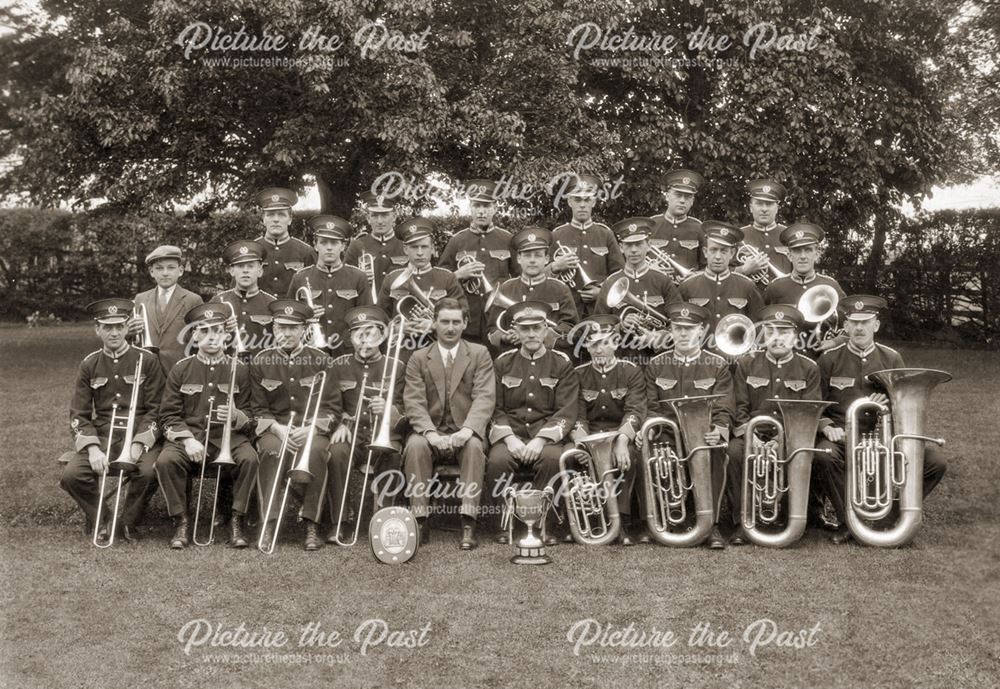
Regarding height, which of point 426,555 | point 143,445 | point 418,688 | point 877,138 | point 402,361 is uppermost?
point 877,138

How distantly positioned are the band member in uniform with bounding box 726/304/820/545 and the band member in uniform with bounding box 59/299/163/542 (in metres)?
4.17

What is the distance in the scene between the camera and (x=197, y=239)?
18531 mm

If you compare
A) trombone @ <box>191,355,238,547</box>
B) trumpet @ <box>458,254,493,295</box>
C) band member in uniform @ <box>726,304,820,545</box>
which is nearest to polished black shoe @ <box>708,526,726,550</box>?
band member in uniform @ <box>726,304,820,545</box>

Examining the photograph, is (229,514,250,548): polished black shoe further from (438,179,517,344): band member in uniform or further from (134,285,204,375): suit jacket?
(438,179,517,344): band member in uniform

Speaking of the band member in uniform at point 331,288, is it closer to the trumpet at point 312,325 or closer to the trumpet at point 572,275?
the trumpet at point 312,325

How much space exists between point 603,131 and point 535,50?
1.45m

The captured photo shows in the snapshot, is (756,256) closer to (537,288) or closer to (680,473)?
(537,288)

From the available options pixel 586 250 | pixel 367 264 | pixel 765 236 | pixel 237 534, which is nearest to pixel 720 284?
pixel 765 236

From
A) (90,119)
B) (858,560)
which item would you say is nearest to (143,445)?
(858,560)

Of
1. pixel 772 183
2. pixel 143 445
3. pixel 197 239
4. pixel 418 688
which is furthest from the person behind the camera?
pixel 197 239

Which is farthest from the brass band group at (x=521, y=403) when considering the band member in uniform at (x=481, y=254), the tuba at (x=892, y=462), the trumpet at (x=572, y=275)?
the band member in uniform at (x=481, y=254)

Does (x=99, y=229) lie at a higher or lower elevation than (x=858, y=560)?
higher

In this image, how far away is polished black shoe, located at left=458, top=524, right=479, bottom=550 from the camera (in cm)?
664

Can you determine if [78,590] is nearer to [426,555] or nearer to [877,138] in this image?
[426,555]
